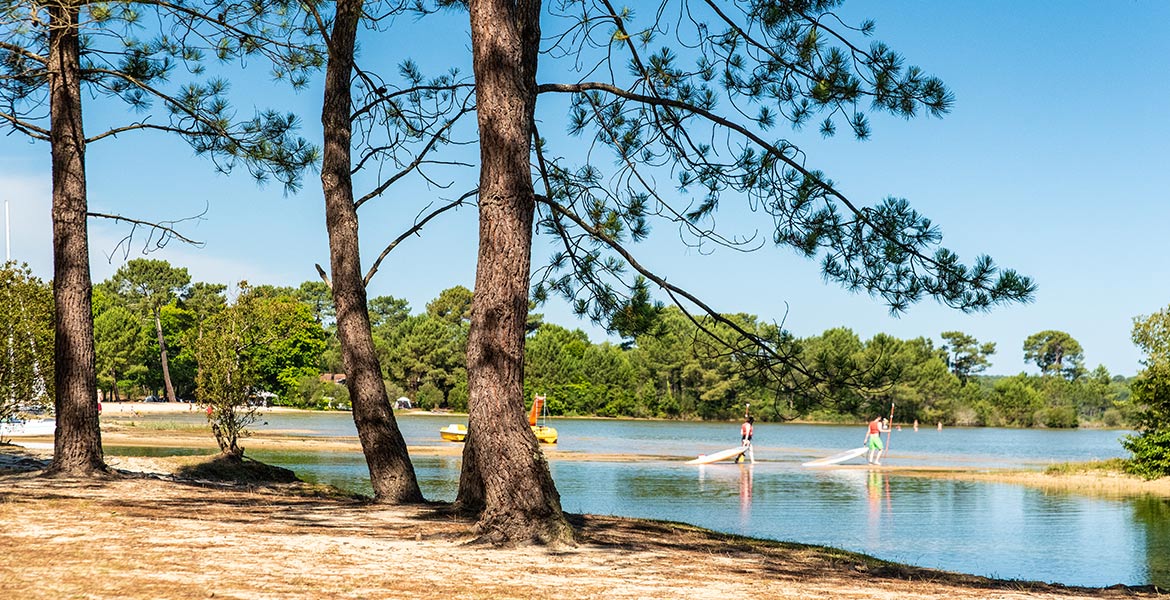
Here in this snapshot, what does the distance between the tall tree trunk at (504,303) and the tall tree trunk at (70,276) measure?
19.8ft

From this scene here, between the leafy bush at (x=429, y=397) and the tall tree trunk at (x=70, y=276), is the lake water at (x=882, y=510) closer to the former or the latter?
the tall tree trunk at (x=70, y=276)

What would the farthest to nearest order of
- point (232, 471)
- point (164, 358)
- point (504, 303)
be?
point (164, 358), point (232, 471), point (504, 303)

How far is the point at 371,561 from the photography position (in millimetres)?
6832

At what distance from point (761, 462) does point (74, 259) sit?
27843mm

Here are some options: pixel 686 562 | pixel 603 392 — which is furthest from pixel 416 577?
pixel 603 392

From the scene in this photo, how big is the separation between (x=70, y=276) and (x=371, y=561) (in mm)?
7106

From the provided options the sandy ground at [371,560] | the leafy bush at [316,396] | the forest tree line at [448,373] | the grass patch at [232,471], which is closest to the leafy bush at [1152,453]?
the sandy ground at [371,560]

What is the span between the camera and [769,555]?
8539 millimetres

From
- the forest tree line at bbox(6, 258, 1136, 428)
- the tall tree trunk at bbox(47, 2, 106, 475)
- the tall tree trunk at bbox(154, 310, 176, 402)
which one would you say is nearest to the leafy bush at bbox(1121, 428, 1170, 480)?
the tall tree trunk at bbox(47, 2, 106, 475)

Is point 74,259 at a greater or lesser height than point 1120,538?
greater

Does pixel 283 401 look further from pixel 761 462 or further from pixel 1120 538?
pixel 1120 538

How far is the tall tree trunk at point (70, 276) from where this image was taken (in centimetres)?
1212

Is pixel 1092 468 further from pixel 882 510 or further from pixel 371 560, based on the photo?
pixel 371 560

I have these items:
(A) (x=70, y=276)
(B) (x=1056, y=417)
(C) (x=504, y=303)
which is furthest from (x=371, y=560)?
(B) (x=1056, y=417)
